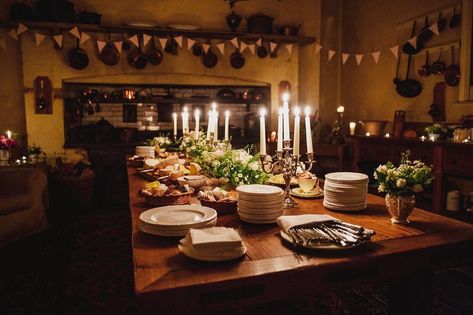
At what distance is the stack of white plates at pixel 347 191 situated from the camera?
5.56 ft

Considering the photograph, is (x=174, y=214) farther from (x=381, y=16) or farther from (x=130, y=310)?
(x=381, y=16)

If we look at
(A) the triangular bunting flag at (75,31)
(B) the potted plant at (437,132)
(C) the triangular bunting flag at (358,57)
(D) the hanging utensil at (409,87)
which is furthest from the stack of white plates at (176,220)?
(C) the triangular bunting flag at (358,57)

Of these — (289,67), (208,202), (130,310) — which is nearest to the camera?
(208,202)

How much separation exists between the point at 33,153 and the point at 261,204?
4917 mm

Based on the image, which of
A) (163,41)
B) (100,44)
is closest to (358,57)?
(163,41)

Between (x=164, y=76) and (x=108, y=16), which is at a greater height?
(x=108, y=16)

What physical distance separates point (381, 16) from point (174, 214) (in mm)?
5803

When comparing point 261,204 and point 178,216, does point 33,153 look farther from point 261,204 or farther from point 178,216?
point 261,204

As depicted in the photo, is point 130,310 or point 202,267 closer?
point 202,267

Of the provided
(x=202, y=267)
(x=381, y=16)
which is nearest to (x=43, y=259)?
(x=202, y=267)

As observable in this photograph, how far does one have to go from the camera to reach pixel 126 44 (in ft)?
19.8

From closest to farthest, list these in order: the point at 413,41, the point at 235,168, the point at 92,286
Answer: the point at 235,168, the point at 92,286, the point at 413,41

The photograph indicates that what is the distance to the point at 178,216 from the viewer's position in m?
1.52

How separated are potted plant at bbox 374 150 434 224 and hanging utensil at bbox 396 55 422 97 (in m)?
4.27
